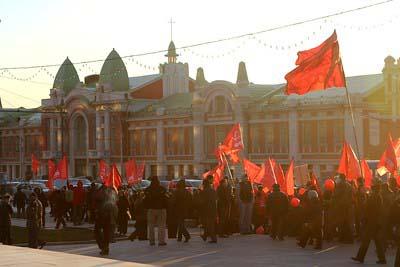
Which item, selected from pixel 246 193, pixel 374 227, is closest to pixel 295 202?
pixel 246 193

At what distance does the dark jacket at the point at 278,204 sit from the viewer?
2155 cm

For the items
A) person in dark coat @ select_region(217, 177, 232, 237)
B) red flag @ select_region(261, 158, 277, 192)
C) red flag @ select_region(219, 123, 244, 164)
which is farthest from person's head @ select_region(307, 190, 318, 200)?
red flag @ select_region(219, 123, 244, 164)

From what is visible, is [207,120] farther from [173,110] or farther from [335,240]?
[335,240]

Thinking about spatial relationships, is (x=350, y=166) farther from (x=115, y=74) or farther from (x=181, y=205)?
(x=115, y=74)

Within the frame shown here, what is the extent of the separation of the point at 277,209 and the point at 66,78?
7019 centimetres

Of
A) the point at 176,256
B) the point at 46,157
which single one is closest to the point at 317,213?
the point at 176,256

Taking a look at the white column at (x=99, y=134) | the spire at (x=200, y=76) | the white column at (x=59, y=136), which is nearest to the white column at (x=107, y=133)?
the white column at (x=99, y=134)

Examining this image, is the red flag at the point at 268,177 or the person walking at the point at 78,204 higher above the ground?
the red flag at the point at 268,177

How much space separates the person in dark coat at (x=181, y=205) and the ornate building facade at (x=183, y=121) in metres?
33.9

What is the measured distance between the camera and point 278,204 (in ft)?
70.7

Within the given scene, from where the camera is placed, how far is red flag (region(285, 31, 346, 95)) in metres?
23.4

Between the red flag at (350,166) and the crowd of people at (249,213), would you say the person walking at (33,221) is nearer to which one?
the crowd of people at (249,213)

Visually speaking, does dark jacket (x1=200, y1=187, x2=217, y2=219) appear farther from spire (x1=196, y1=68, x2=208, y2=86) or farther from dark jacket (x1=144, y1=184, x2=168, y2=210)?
spire (x1=196, y1=68, x2=208, y2=86)

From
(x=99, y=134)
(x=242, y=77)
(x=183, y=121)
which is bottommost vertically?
(x=99, y=134)
